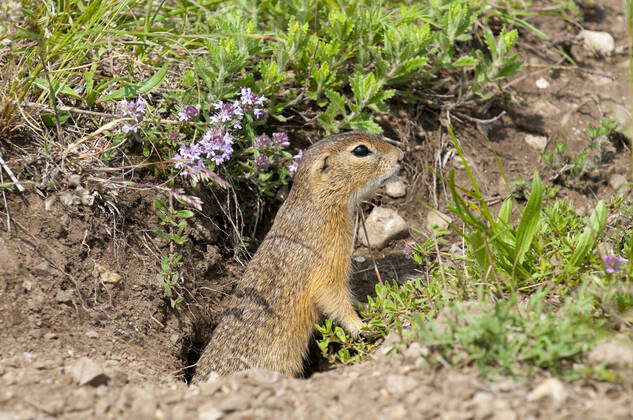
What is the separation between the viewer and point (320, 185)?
6.28 meters

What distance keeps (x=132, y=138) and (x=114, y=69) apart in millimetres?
822

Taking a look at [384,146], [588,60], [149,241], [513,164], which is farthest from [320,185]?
[588,60]

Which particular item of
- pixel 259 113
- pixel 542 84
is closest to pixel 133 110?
pixel 259 113

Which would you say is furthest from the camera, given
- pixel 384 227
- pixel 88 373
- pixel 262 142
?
pixel 384 227

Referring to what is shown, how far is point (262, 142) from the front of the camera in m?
6.49

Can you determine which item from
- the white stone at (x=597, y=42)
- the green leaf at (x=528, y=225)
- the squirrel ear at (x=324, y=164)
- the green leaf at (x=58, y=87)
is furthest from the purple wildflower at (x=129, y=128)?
the white stone at (x=597, y=42)

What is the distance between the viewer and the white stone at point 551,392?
12.0ft

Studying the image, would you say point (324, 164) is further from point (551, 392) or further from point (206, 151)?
point (551, 392)

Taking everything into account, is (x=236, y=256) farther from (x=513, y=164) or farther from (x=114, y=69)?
(x=513, y=164)

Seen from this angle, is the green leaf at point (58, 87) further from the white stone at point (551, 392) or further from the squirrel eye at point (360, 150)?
the white stone at point (551, 392)

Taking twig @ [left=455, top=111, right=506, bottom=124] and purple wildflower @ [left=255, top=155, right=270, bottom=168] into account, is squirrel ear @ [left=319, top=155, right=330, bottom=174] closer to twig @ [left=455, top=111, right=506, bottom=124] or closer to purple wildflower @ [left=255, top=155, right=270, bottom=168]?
purple wildflower @ [left=255, top=155, right=270, bottom=168]

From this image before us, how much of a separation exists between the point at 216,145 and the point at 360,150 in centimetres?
131

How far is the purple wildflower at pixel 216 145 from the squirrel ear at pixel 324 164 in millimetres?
816

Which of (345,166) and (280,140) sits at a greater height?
(280,140)
